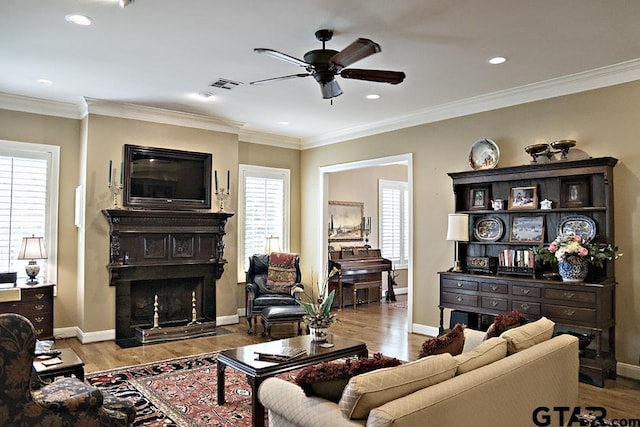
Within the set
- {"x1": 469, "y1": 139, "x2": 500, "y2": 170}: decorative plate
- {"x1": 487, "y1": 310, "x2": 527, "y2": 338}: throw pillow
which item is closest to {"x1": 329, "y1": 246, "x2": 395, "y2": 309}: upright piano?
{"x1": 469, "y1": 139, "x2": 500, "y2": 170}: decorative plate

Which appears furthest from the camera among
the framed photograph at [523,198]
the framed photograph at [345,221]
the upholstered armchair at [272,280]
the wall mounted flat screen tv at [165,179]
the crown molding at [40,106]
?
the framed photograph at [345,221]

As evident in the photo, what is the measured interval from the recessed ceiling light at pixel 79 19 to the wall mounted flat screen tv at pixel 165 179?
252cm

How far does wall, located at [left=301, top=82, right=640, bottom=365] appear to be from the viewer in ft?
14.3

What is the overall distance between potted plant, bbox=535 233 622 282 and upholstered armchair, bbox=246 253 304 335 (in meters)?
3.19

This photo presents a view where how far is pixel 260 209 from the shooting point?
7.64 meters

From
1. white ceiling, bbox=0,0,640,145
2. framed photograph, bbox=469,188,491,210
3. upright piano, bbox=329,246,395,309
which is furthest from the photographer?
upright piano, bbox=329,246,395,309

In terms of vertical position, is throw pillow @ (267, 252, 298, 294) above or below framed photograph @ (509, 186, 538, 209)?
below

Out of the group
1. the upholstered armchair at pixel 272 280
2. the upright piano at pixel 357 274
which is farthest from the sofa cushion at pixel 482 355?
the upright piano at pixel 357 274

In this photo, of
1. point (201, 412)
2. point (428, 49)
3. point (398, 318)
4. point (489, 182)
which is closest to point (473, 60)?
point (428, 49)

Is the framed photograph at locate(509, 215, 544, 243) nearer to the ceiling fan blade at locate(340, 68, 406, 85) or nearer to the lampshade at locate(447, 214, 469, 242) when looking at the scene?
the lampshade at locate(447, 214, 469, 242)

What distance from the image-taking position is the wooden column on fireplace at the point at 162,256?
5766 mm

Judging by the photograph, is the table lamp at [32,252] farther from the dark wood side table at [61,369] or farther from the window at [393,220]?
the window at [393,220]

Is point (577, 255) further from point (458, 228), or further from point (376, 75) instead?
point (376, 75)

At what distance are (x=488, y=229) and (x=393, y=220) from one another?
4.59 m
